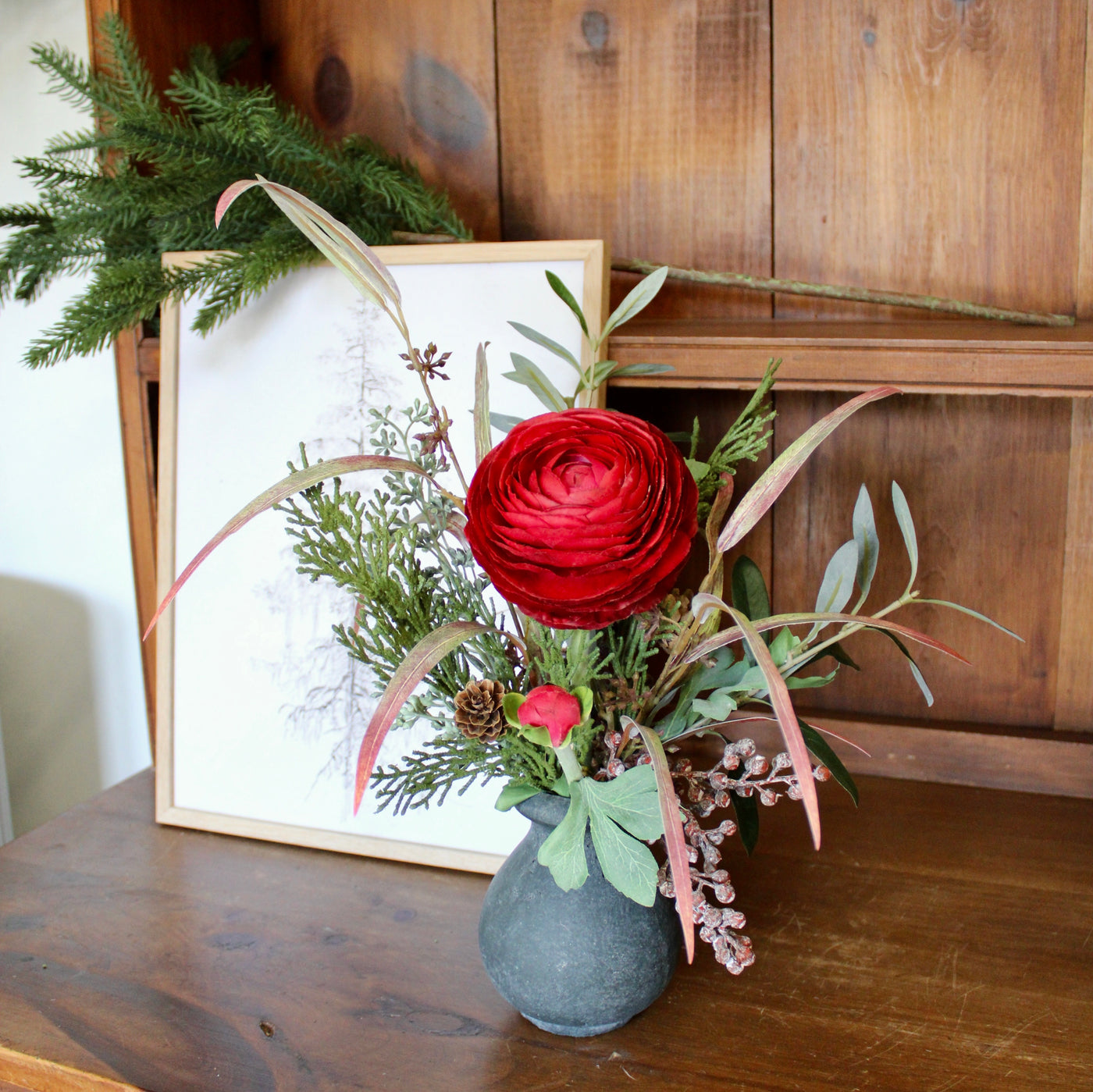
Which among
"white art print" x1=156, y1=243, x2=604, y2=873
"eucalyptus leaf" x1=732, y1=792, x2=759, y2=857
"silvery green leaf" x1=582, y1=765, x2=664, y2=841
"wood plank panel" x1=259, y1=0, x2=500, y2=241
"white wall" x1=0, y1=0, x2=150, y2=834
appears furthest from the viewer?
"white wall" x1=0, y1=0, x2=150, y2=834

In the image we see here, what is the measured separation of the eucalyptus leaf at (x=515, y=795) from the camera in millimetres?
528

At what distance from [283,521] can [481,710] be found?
360 mm

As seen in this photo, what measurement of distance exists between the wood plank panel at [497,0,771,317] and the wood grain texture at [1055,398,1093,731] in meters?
0.26

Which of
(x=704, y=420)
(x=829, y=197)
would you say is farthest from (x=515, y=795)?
(x=829, y=197)

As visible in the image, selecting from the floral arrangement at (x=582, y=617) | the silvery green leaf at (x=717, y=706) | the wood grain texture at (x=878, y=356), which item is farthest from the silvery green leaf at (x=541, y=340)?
the silvery green leaf at (x=717, y=706)

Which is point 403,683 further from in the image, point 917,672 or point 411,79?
point 411,79

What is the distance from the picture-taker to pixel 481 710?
0.47 meters

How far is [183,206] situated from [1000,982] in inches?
29.9

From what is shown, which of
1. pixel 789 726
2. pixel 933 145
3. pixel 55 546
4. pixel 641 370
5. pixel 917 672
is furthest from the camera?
pixel 55 546

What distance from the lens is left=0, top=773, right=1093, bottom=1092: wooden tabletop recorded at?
1.77ft

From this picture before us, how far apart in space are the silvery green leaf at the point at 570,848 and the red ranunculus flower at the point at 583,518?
0.35 ft

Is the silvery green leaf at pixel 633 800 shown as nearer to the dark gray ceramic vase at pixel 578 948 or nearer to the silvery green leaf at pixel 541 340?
the dark gray ceramic vase at pixel 578 948

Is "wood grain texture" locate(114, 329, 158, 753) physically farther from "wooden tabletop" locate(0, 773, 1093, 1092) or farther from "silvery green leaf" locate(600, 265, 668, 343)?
"silvery green leaf" locate(600, 265, 668, 343)

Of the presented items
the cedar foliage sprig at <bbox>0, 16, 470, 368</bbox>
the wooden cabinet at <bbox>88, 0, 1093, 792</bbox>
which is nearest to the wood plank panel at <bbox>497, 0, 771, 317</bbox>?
the wooden cabinet at <bbox>88, 0, 1093, 792</bbox>
